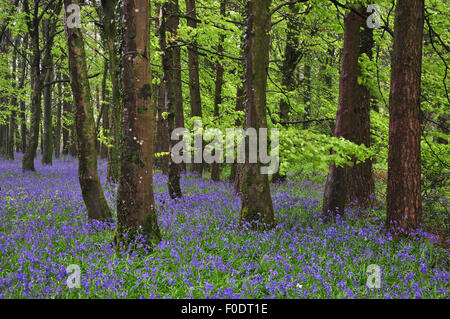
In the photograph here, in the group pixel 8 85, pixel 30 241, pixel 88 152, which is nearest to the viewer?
pixel 30 241

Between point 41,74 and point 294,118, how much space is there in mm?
14575

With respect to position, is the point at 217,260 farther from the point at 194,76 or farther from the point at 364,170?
the point at 194,76

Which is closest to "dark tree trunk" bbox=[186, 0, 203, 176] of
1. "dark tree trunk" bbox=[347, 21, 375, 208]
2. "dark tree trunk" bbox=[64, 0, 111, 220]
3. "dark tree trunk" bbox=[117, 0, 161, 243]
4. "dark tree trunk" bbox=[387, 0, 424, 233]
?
"dark tree trunk" bbox=[64, 0, 111, 220]

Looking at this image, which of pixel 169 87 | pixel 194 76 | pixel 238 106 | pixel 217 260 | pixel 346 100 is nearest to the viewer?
pixel 217 260

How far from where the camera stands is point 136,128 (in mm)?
5012

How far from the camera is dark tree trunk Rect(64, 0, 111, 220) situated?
268 inches

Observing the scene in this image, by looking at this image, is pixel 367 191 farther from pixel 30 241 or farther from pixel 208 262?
pixel 30 241

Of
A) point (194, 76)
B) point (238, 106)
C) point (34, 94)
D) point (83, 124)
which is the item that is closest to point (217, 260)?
point (83, 124)

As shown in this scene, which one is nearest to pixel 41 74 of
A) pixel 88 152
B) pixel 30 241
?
pixel 88 152

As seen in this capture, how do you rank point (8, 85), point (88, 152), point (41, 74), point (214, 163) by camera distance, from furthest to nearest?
point (8, 85) → point (41, 74) → point (214, 163) → point (88, 152)

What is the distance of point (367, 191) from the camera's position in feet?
28.6

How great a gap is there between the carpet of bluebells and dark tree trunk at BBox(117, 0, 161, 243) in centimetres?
47

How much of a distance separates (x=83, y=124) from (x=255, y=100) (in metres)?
3.83

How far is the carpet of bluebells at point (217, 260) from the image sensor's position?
12.7ft
